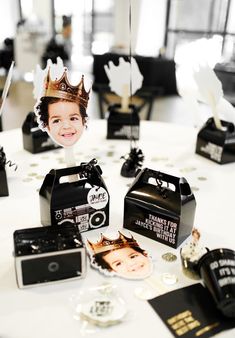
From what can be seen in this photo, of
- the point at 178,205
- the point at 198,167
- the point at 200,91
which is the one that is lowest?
the point at 198,167

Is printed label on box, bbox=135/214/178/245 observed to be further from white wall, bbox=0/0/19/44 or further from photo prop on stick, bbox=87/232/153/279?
white wall, bbox=0/0/19/44

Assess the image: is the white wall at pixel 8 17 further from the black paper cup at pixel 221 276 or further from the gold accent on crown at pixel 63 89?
the black paper cup at pixel 221 276

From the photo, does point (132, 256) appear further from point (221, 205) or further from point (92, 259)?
point (221, 205)

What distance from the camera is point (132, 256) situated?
911 millimetres

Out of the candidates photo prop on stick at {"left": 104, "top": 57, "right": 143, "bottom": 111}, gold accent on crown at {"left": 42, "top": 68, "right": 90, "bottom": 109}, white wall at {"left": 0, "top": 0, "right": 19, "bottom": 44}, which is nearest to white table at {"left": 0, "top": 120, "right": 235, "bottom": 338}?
photo prop on stick at {"left": 104, "top": 57, "right": 143, "bottom": 111}

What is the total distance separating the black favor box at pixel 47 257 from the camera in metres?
0.78

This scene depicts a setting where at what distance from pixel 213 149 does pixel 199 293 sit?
85 cm

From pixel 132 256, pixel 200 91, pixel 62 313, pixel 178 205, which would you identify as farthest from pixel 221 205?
pixel 62 313

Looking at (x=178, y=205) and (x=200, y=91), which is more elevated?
(x=200, y=91)

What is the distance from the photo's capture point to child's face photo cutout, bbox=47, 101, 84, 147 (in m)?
1.03

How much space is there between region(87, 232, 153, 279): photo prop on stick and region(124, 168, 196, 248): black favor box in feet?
0.20

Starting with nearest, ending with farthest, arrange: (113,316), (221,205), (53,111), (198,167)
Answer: (113,316) → (53,111) → (221,205) → (198,167)

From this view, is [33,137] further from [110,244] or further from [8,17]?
[8,17]

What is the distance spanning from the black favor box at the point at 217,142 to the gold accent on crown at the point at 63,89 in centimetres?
72
